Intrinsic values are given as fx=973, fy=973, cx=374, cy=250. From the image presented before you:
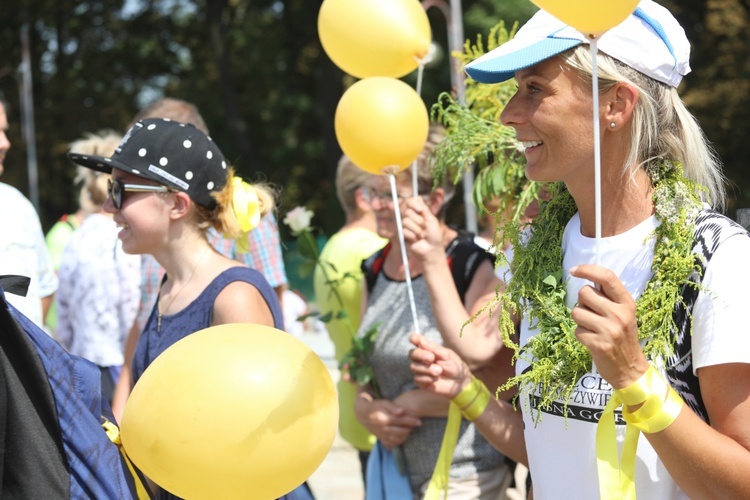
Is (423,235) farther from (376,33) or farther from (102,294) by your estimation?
(102,294)

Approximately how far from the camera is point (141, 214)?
10.3 feet

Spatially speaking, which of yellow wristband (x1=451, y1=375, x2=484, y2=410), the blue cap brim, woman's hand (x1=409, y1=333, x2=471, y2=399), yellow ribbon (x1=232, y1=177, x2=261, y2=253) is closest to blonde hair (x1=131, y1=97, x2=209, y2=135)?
yellow ribbon (x1=232, y1=177, x2=261, y2=253)

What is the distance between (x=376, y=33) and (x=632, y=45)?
135cm

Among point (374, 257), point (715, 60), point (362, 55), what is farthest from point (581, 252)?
point (715, 60)

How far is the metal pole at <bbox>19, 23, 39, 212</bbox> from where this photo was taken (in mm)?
26984

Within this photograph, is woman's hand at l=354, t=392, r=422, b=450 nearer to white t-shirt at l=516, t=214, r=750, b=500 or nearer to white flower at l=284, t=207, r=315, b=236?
white flower at l=284, t=207, r=315, b=236

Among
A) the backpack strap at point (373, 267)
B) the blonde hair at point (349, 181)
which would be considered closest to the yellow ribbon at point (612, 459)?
the backpack strap at point (373, 267)

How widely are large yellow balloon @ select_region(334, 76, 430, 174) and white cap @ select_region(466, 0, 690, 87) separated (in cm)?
104

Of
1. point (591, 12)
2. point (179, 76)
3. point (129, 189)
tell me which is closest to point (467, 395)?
point (129, 189)

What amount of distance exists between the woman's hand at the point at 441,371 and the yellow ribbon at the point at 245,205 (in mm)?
753

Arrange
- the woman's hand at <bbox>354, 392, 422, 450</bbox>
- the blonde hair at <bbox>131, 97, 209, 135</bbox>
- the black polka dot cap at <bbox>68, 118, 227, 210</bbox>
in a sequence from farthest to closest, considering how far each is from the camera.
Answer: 1. the blonde hair at <bbox>131, 97, 209, 135</bbox>
2. the woman's hand at <bbox>354, 392, 422, 450</bbox>
3. the black polka dot cap at <bbox>68, 118, 227, 210</bbox>

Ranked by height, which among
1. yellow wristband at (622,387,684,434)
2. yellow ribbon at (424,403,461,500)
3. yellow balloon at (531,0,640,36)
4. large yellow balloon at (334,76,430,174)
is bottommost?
yellow ribbon at (424,403,461,500)

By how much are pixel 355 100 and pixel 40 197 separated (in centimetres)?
2865

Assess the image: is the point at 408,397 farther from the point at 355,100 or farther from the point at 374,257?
the point at 355,100
